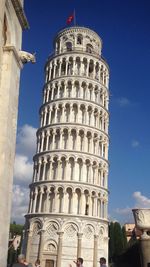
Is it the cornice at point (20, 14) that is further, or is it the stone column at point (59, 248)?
the stone column at point (59, 248)

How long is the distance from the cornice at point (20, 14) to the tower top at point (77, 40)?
3110 centimetres

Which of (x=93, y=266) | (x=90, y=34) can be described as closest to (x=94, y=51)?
(x=90, y=34)

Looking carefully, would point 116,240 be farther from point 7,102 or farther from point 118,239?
point 7,102

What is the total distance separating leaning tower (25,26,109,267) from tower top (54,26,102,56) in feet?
0.55

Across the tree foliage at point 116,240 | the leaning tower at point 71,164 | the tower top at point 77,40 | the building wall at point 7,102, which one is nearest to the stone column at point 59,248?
the leaning tower at point 71,164

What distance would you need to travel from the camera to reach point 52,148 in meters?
37.2

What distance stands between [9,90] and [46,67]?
33.7m

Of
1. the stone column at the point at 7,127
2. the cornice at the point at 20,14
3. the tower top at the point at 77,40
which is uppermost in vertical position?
the tower top at the point at 77,40

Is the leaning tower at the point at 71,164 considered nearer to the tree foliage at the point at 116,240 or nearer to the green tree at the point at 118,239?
the green tree at the point at 118,239

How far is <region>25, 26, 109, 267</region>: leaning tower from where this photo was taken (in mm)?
33969

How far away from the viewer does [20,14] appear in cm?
1116

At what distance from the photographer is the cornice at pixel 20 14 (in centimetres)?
1066

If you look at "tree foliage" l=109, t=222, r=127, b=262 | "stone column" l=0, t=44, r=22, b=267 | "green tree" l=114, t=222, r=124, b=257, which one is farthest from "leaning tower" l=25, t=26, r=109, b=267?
"stone column" l=0, t=44, r=22, b=267

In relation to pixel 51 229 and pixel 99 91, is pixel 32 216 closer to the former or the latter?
pixel 51 229
